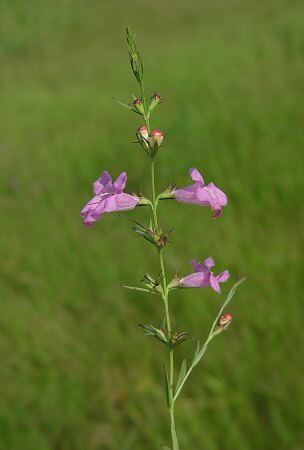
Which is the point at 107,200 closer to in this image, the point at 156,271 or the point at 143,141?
the point at 143,141

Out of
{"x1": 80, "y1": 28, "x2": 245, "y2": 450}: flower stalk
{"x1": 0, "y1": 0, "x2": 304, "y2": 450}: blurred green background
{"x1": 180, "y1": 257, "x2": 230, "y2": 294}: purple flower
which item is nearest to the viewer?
{"x1": 80, "y1": 28, "x2": 245, "y2": 450}: flower stalk

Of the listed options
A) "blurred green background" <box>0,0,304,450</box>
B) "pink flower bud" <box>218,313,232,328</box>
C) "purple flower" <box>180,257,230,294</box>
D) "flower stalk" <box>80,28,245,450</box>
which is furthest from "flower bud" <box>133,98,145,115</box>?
"blurred green background" <box>0,0,304,450</box>

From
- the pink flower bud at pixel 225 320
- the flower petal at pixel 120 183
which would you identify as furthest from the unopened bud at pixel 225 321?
the flower petal at pixel 120 183

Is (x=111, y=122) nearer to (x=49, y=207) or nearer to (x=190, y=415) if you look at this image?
(x=49, y=207)

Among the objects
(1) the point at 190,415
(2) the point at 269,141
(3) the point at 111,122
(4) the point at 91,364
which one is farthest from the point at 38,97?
(1) the point at 190,415

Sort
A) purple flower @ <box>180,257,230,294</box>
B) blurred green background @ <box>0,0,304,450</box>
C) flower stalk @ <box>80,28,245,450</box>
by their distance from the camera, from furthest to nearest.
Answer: blurred green background @ <box>0,0,304,450</box>, purple flower @ <box>180,257,230,294</box>, flower stalk @ <box>80,28,245,450</box>

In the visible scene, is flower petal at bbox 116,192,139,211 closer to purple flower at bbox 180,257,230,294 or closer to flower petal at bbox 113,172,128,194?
flower petal at bbox 113,172,128,194
